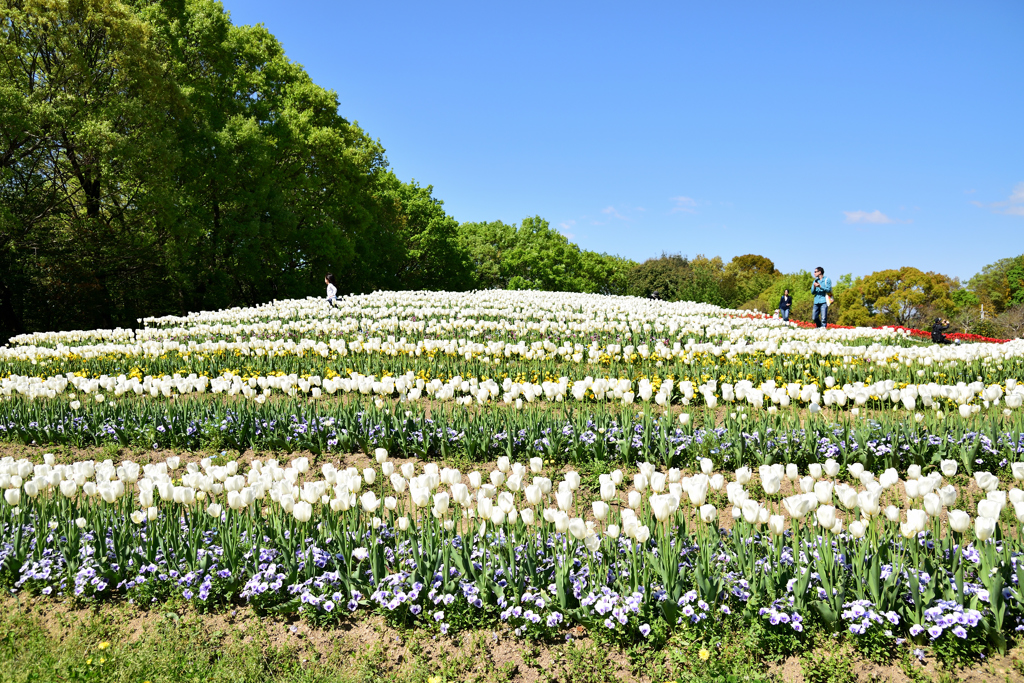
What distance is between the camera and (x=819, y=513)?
3240 mm

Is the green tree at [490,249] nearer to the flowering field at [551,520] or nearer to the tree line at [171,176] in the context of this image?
the tree line at [171,176]

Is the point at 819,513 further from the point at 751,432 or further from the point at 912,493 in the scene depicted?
the point at 751,432

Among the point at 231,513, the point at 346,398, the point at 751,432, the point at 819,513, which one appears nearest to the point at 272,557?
the point at 231,513

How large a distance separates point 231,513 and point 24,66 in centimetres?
2399

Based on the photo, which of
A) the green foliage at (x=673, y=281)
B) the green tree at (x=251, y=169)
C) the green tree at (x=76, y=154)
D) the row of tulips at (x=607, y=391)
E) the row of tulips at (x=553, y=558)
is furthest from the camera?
the green foliage at (x=673, y=281)

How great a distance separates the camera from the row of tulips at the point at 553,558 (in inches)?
126

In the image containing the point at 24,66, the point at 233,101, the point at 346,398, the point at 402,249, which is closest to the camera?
the point at 346,398

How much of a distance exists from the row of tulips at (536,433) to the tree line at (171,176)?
54.1 ft

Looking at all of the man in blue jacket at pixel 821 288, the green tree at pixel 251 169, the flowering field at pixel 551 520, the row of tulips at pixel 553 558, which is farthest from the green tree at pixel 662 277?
the row of tulips at pixel 553 558

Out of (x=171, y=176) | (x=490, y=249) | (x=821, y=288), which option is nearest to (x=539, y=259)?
(x=490, y=249)

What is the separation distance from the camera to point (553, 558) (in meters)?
3.67

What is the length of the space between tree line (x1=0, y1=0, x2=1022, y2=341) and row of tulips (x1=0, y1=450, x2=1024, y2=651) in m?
20.0

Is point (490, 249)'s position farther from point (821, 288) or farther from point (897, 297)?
point (821, 288)

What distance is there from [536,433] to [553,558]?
8.32ft
